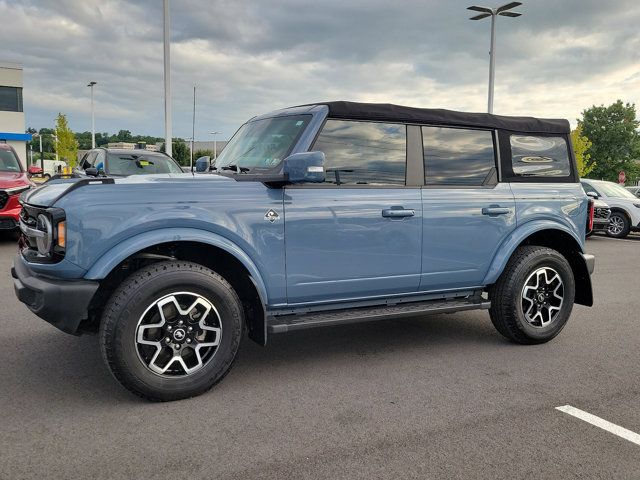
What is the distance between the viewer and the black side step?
3721 millimetres

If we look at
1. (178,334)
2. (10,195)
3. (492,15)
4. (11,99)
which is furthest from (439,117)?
(11,99)

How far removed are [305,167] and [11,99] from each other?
4780 centimetres

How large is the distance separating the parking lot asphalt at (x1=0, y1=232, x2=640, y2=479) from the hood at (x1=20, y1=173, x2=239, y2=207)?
1.26 m

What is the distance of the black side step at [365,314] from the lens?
147 inches

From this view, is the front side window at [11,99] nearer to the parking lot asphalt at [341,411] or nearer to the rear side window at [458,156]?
the parking lot asphalt at [341,411]

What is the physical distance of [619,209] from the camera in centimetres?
1595

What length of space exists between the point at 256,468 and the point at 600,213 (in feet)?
47.5

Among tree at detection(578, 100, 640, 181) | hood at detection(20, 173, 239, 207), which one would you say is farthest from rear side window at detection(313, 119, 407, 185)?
tree at detection(578, 100, 640, 181)

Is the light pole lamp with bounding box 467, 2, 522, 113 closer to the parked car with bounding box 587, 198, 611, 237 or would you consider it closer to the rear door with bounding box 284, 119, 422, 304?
the parked car with bounding box 587, 198, 611, 237

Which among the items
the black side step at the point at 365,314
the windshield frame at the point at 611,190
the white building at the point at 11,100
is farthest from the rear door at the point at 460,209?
the white building at the point at 11,100

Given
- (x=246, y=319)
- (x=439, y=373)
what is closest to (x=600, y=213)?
(x=439, y=373)

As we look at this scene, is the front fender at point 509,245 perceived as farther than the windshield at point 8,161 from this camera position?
No

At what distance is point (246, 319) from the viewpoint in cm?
385

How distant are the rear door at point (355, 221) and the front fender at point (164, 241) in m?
0.27
